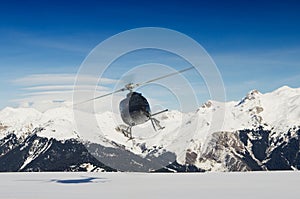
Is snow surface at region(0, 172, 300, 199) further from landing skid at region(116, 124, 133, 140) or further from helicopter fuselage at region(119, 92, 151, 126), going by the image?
helicopter fuselage at region(119, 92, 151, 126)

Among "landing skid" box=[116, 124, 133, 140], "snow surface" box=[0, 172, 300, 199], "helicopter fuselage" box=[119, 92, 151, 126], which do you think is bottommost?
"snow surface" box=[0, 172, 300, 199]

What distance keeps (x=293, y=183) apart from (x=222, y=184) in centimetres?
610

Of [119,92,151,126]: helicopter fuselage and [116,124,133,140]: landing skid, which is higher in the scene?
[119,92,151,126]: helicopter fuselage

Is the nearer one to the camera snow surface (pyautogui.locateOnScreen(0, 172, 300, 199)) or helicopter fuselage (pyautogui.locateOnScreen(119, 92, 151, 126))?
snow surface (pyautogui.locateOnScreen(0, 172, 300, 199))

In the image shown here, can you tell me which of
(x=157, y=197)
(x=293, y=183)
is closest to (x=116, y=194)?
(x=157, y=197)

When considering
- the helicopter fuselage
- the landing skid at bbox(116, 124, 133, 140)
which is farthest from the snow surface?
the helicopter fuselage

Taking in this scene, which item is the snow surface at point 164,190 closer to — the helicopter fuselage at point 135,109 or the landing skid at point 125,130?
the landing skid at point 125,130

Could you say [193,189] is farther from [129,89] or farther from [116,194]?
[129,89]

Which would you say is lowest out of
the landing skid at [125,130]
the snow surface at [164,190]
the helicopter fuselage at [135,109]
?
the snow surface at [164,190]

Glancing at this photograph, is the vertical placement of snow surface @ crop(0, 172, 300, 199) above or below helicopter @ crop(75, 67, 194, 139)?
below

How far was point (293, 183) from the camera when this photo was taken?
34.1 meters

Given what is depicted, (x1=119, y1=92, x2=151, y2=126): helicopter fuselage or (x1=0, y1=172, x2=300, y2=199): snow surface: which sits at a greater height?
(x1=119, y1=92, x2=151, y2=126): helicopter fuselage

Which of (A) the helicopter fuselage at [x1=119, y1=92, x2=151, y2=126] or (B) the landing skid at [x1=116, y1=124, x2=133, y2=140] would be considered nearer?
(A) the helicopter fuselage at [x1=119, y1=92, x2=151, y2=126]

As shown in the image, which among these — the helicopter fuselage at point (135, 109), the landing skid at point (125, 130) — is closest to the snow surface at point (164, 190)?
the landing skid at point (125, 130)
